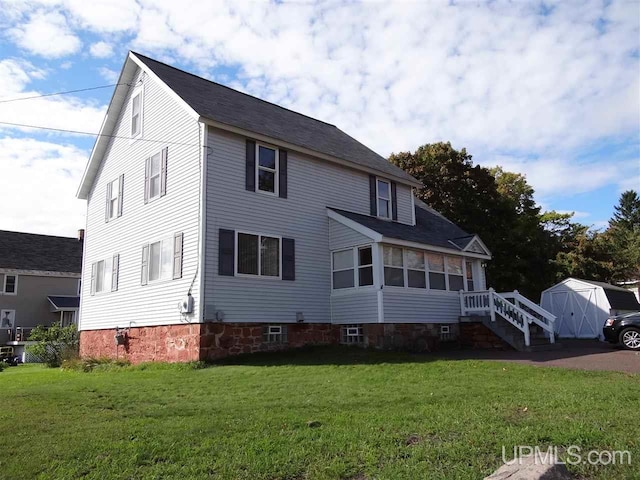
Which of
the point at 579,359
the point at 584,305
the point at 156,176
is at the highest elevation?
the point at 156,176

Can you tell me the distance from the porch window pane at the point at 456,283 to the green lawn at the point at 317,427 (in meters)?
8.34

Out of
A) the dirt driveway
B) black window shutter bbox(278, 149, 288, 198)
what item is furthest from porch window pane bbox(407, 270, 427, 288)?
black window shutter bbox(278, 149, 288, 198)

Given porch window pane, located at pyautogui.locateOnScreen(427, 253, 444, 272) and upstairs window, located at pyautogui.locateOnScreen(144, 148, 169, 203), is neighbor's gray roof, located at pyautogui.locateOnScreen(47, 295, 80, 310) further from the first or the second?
porch window pane, located at pyautogui.locateOnScreen(427, 253, 444, 272)

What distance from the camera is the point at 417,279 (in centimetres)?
1705

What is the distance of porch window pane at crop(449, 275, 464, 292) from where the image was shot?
18.6 meters

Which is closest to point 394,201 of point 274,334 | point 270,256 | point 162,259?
point 270,256

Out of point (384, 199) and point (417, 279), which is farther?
point (384, 199)

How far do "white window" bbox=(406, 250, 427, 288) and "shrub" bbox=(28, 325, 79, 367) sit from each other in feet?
43.3

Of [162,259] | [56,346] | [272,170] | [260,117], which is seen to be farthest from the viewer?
[56,346]

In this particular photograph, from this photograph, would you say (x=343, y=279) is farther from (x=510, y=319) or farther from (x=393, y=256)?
(x=510, y=319)

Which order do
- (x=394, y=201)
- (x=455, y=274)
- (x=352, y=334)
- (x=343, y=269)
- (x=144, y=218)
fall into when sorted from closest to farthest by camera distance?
(x=352, y=334) < (x=343, y=269) < (x=144, y=218) < (x=455, y=274) < (x=394, y=201)

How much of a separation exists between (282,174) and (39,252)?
27524mm

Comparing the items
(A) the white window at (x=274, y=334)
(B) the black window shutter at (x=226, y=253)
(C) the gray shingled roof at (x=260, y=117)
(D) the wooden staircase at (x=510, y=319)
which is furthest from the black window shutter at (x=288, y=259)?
(D) the wooden staircase at (x=510, y=319)

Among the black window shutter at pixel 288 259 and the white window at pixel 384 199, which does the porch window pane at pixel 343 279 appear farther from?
the white window at pixel 384 199
